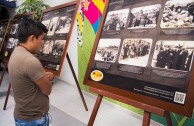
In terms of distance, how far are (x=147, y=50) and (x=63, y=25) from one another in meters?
1.38

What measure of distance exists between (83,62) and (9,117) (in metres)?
1.61

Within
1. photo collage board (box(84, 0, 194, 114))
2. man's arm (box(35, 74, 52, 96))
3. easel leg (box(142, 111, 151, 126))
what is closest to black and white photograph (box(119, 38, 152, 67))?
photo collage board (box(84, 0, 194, 114))

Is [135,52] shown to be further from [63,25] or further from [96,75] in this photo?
[63,25]

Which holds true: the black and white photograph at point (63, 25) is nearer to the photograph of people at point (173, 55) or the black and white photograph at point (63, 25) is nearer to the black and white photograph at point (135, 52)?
the black and white photograph at point (135, 52)

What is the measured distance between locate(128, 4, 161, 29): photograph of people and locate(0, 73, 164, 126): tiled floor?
161 centimetres

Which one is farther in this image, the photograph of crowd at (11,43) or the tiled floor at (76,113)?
the photograph of crowd at (11,43)

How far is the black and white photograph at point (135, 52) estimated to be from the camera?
128 cm

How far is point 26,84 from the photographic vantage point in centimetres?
133

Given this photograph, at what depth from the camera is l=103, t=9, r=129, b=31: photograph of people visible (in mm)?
1484

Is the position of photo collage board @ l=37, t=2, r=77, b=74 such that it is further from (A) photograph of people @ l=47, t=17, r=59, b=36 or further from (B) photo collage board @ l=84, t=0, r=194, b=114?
(B) photo collage board @ l=84, t=0, r=194, b=114

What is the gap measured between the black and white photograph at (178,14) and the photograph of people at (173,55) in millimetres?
115

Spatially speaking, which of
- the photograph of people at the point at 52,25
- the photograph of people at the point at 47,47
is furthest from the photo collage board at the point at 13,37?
the photograph of people at the point at 47,47

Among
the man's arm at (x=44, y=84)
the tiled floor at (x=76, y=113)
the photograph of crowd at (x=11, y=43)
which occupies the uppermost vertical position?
the photograph of crowd at (x=11, y=43)

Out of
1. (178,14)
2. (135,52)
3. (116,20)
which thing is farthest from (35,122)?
(178,14)
